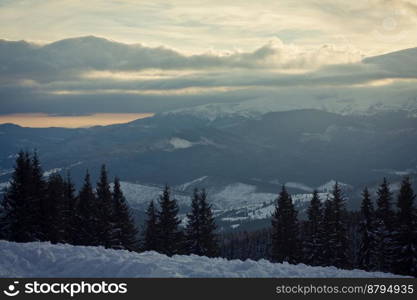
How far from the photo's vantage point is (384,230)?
6081cm

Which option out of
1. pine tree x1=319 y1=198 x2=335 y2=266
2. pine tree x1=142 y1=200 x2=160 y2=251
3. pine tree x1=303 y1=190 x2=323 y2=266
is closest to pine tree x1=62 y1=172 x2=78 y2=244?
pine tree x1=142 y1=200 x2=160 y2=251

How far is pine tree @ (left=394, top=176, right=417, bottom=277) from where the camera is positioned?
173 feet

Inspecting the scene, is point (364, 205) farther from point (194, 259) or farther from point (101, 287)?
point (101, 287)

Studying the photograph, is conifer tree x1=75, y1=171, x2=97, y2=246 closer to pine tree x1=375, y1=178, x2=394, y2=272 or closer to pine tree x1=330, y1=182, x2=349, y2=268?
pine tree x1=330, y1=182, x2=349, y2=268

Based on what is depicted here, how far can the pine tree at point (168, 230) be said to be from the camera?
62.5 meters

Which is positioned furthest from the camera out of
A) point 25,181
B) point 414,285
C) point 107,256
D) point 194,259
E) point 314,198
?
point 314,198

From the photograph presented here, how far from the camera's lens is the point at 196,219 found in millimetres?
63531

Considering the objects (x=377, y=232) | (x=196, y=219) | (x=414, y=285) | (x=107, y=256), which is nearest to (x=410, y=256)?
(x=377, y=232)

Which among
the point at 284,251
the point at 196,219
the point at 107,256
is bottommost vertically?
the point at 284,251

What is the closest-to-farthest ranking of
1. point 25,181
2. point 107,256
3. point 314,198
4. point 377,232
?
1. point 107,256
2. point 25,181
3. point 377,232
4. point 314,198

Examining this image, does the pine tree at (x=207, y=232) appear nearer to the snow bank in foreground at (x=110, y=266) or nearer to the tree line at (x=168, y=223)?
the tree line at (x=168, y=223)

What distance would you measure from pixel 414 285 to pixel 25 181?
42747 millimetres

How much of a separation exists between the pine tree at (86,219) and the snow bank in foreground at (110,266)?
28697 millimetres

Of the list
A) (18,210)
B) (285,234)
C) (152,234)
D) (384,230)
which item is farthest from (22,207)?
(384,230)
